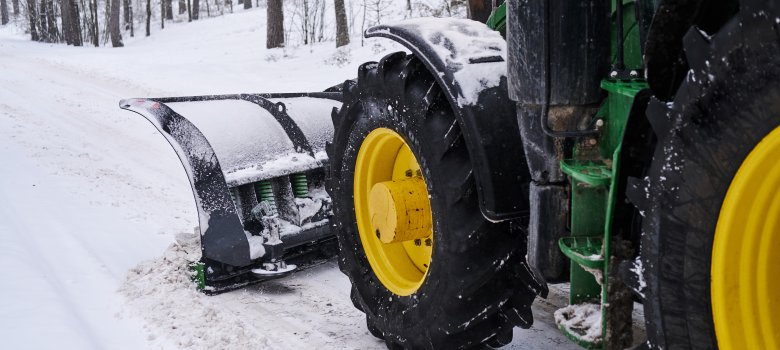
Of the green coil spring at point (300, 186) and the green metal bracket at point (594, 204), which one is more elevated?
the green metal bracket at point (594, 204)

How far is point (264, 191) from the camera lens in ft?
13.5

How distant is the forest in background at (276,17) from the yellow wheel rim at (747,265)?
13711mm

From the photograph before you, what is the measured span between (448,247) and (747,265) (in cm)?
112

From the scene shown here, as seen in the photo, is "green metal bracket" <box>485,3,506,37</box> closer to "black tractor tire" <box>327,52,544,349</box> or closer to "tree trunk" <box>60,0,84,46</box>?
"black tractor tire" <box>327,52,544,349</box>

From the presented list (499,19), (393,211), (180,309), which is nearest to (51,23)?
(180,309)

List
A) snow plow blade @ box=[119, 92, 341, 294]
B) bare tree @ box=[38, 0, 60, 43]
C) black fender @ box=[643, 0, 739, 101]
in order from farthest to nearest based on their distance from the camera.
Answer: bare tree @ box=[38, 0, 60, 43], snow plow blade @ box=[119, 92, 341, 294], black fender @ box=[643, 0, 739, 101]

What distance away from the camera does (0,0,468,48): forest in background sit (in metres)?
17.7

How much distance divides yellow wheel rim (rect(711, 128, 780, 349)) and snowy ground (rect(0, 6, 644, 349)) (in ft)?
5.49

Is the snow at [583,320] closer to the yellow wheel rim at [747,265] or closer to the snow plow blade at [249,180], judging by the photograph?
the yellow wheel rim at [747,265]

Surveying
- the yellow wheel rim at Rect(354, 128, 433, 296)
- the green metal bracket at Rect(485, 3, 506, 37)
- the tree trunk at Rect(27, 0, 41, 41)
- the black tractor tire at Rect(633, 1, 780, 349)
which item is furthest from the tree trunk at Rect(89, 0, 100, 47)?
the black tractor tire at Rect(633, 1, 780, 349)

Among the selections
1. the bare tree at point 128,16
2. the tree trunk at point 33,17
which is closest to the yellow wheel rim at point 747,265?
the tree trunk at point 33,17

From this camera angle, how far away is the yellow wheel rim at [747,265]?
1.33 m

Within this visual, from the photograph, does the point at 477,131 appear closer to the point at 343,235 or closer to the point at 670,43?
the point at 670,43

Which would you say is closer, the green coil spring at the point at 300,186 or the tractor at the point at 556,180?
the tractor at the point at 556,180
